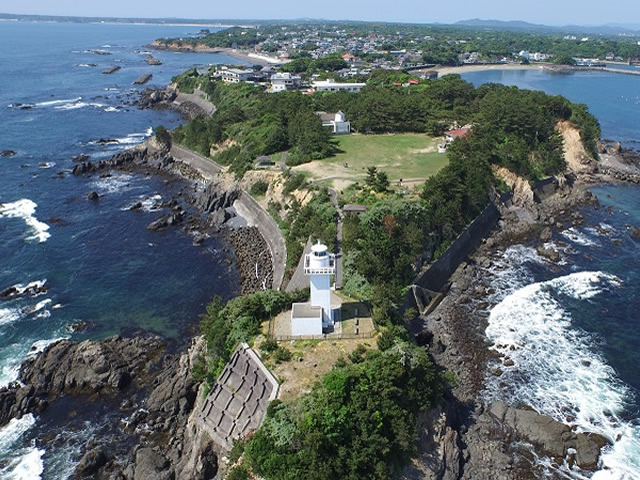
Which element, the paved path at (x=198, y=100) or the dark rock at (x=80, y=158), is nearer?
the dark rock at (x=80, y=158)

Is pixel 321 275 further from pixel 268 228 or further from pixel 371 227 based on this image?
pixel 268 228

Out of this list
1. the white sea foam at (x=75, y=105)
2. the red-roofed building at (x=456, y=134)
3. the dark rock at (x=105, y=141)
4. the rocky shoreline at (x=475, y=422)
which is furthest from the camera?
the white sea foam at (x=75, y=105)

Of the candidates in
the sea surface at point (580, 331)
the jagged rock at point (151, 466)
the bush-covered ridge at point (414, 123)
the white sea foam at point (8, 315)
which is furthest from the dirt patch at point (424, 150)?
the jagged rock at point (151, 466)

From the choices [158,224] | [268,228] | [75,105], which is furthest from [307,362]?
[75,105]

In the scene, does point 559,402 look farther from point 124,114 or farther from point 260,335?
point 124,114

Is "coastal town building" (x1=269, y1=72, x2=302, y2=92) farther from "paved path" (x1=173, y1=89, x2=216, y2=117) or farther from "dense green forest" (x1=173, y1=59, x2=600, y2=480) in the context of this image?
"paved path" (x1=173, y1=89, x2=216, y2=117)

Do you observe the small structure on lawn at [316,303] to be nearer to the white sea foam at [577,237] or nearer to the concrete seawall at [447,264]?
the concrete seawall at [447,264]

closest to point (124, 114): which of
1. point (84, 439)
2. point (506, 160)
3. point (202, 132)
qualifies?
point (202, 132)
